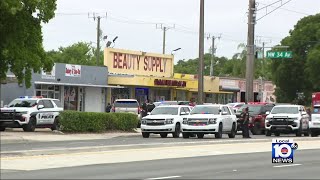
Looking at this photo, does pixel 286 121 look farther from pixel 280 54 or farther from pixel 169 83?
pixel 169 83

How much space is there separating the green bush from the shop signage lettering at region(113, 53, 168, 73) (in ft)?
71.7

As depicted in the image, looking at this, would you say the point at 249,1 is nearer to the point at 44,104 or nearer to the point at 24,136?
the point at 44,104

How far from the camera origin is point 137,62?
6412 centimetres

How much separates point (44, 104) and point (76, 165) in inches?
746

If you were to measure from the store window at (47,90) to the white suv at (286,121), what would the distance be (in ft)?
66.5

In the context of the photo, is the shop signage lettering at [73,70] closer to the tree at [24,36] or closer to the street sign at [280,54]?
the street sign at [280,54]

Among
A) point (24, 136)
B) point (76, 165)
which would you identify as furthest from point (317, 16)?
point (76, 165)

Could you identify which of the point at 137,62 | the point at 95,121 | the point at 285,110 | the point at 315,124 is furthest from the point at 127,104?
the point at 137,62

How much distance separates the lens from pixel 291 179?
16.2 m

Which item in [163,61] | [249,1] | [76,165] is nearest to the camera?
[76,165]

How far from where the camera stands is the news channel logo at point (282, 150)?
1855 cm

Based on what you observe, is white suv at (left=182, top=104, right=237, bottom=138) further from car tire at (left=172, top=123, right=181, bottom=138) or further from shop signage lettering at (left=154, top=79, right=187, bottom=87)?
shop signage lettering at (left=154, top=79, right=187, bottom=87)

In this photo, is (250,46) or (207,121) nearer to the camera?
(207,121)

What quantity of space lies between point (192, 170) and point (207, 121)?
16.4 m
